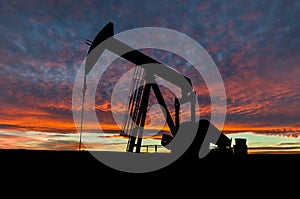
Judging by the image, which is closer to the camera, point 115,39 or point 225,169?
point 225,169

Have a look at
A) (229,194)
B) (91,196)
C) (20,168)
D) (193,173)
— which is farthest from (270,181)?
(20,168)

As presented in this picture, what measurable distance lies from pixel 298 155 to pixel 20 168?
8454 millimetres

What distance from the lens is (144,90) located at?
1180 centimetres

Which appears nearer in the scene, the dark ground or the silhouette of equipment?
the dark ground

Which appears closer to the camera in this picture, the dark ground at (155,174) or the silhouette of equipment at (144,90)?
the dark ground at (155,174)

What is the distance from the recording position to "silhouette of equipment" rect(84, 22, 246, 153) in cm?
965

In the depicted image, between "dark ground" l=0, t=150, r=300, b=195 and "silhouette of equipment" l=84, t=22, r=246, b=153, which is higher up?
"silhouette of equipment" l=84, t=22, r=246, b=153

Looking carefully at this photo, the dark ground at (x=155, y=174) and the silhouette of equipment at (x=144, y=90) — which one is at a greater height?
the silhouette of equipment at (x=144, y=90)

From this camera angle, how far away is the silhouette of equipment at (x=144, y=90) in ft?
31.7

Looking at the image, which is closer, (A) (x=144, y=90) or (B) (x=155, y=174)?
(B) (x=155, y=174)

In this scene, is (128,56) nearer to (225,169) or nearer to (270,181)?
(225,169)

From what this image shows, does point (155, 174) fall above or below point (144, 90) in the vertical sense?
below

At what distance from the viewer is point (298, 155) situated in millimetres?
8062

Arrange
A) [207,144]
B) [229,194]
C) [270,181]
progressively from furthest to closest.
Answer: [207,144]
[270,181]
[229,194]
